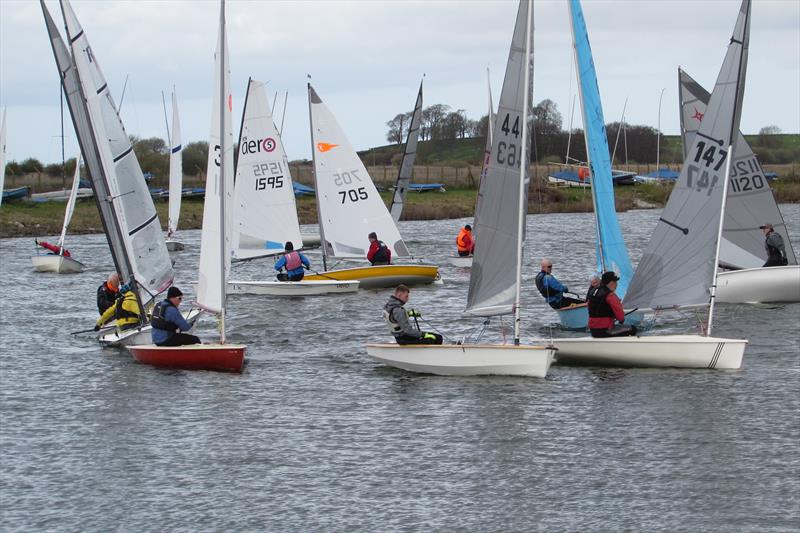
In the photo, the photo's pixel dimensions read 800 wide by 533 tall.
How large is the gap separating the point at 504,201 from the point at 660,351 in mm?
3594

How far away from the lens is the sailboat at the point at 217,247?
20.3 m

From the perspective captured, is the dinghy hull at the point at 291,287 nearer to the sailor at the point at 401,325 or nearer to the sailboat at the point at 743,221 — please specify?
the sailboat at the point at 743,221

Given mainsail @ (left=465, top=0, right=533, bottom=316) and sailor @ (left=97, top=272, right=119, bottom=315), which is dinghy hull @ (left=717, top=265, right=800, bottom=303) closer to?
mainsail @ (left=465, top=0, right=533, bottom=316)

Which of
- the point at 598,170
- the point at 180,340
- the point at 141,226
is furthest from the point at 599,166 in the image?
the point at 141,226

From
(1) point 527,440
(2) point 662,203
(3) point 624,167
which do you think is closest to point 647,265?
(1) point 527,440

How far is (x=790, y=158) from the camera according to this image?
11750cm

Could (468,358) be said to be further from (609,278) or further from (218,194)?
(218,194)

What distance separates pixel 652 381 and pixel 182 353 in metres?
7.89

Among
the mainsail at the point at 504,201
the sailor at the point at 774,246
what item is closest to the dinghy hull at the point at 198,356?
the mainsail at the point at 504,201

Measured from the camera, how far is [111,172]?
2303 centimetres

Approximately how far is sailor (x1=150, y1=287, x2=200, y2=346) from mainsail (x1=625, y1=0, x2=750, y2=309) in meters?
7.98

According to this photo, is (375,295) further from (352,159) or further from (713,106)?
(713,106)

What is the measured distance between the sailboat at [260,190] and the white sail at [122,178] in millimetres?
8871

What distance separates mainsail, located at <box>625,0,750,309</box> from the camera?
19359 mm
